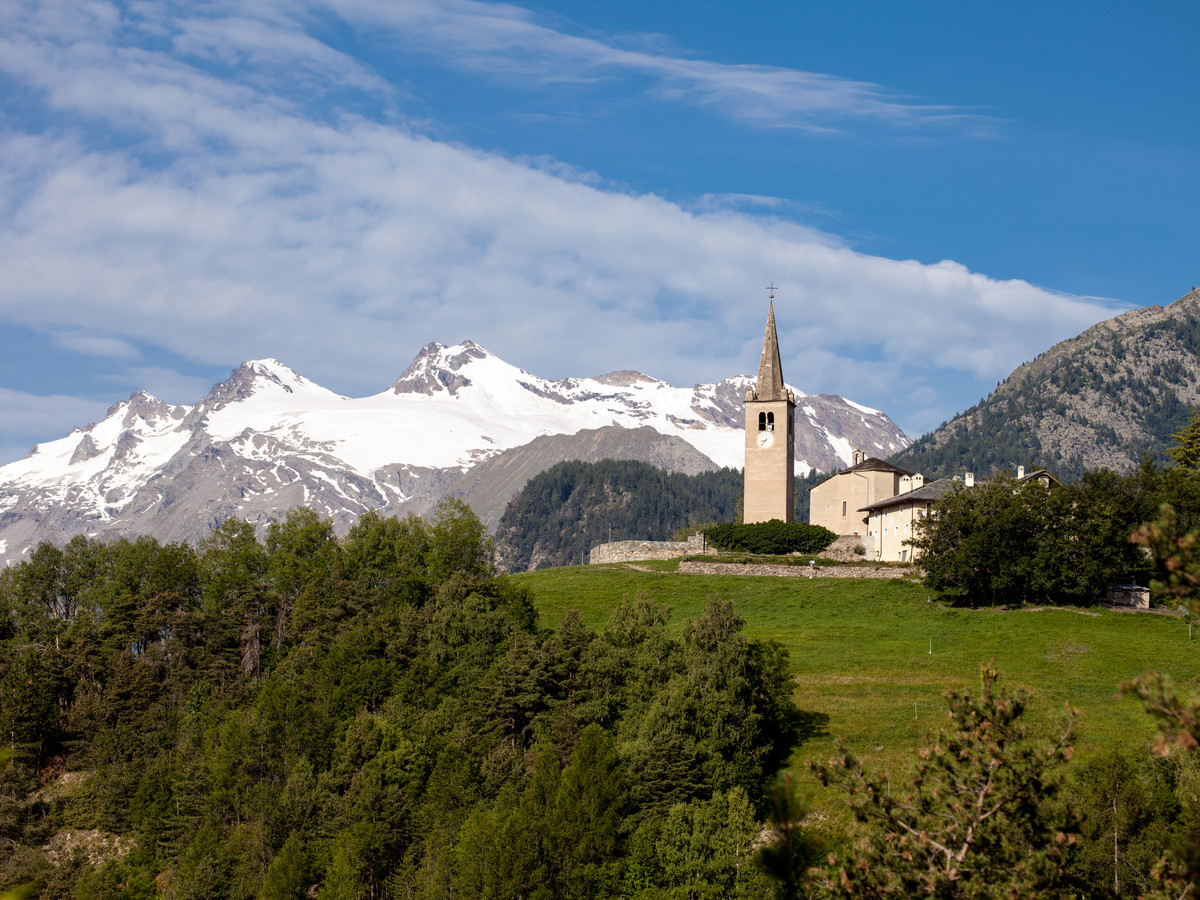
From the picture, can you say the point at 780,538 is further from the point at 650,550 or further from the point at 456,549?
the point at 456,549

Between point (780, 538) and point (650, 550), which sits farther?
point (650, 550)

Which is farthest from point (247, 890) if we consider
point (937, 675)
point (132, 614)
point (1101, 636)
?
point (1101, 636)

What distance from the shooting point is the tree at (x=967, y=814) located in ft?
50.8

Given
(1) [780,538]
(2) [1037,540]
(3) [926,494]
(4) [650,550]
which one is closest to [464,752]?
(2) [1037,540]

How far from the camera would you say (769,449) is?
302 ft

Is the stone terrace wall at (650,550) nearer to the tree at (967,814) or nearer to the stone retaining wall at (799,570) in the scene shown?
the stone retaining wall at (799,570)

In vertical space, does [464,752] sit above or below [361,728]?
above

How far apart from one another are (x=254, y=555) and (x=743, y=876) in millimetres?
53398

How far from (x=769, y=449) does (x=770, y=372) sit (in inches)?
321

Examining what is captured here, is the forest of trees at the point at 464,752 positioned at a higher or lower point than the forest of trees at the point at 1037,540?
lower

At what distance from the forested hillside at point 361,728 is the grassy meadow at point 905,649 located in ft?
13.3

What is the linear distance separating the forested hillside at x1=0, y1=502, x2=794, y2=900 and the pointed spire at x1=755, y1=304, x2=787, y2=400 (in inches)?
1300

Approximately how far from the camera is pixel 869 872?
15.9m

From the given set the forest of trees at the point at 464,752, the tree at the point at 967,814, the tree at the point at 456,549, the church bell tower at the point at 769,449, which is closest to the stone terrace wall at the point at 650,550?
the church bell tower at the point at 769,449
